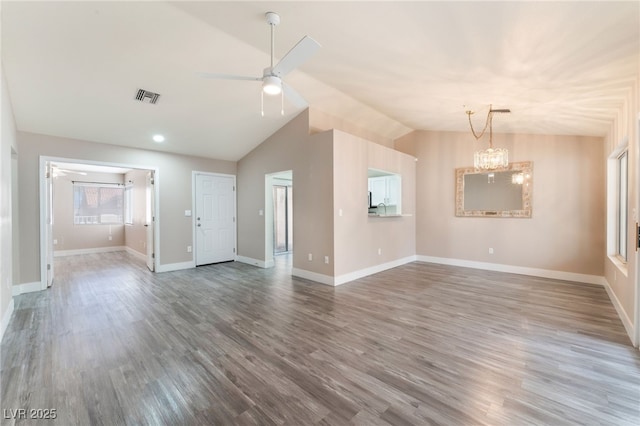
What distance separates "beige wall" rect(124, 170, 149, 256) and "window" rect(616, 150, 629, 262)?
9553mm

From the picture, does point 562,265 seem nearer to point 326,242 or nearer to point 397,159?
point 397,159

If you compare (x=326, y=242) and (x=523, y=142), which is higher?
(x=523, y=142)

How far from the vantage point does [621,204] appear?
424 centimetres

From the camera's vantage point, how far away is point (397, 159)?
20.6ft

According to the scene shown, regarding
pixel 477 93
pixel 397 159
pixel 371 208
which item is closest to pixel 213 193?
pixel 371 208

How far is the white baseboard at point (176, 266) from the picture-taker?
581cm

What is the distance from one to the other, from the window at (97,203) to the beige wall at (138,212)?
29.7 inches

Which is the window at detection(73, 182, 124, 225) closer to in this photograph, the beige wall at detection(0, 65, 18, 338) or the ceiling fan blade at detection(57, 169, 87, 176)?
the ceiling fan blade at detection(57, 169, 87, 176)

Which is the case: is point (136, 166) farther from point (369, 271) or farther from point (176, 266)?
point (369, 271)

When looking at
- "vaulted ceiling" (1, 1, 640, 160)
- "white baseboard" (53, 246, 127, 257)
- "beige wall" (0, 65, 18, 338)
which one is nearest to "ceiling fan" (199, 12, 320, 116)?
"vaulted ceiling" (1, 1, 640, 160)

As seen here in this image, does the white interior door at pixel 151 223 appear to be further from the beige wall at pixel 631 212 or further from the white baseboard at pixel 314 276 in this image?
the beige wall at pixel 631 212

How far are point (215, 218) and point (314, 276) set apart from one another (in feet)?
10.2

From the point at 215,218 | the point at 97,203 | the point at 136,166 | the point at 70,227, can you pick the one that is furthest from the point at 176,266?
the point at 97,203

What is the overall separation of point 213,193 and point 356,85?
4.21 m
